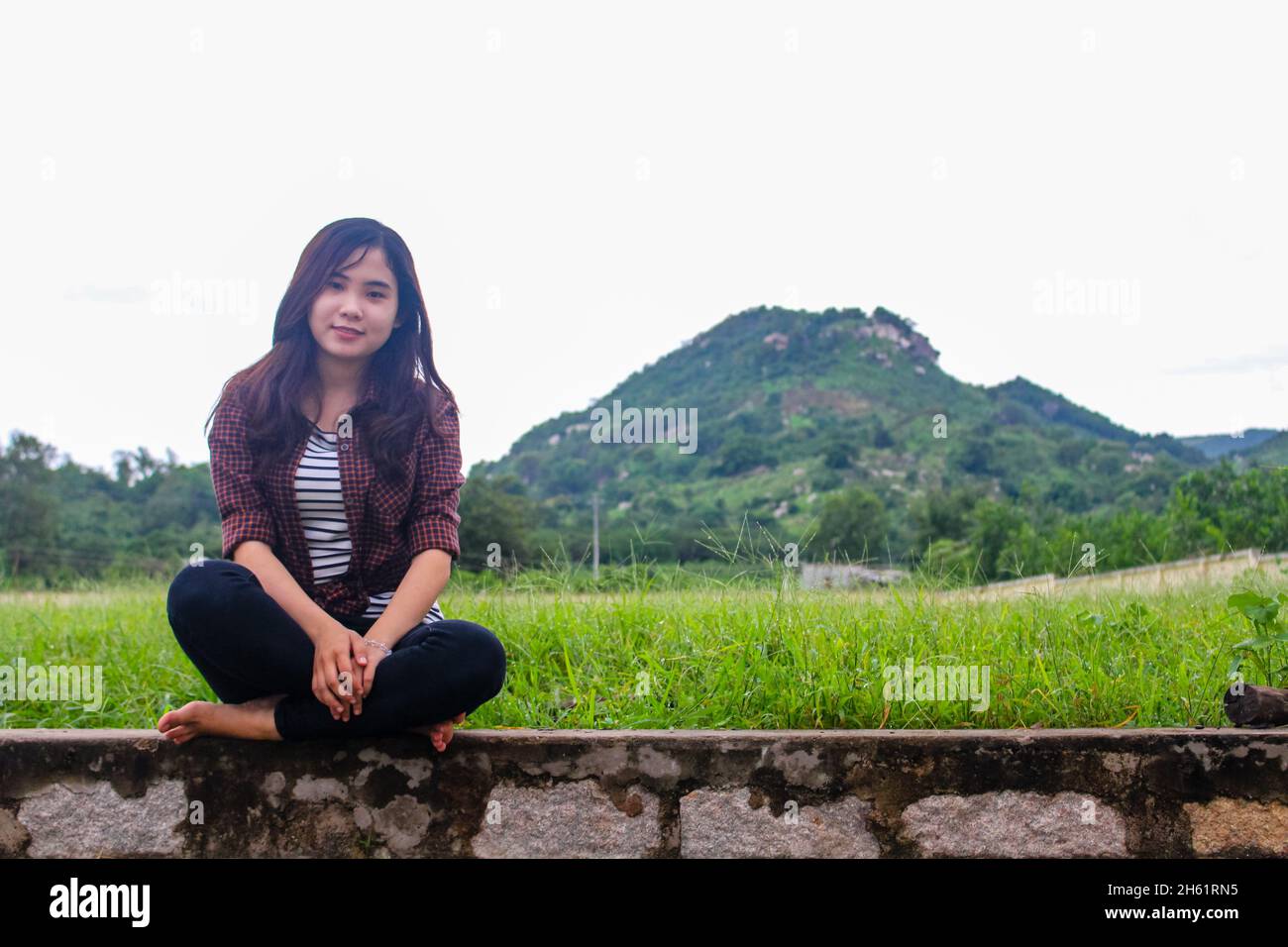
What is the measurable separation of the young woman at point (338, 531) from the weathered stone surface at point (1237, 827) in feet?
5.43

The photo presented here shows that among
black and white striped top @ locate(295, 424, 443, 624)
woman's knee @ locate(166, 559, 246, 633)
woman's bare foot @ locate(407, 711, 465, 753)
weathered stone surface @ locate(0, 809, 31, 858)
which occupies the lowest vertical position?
weathered stone surface @ locate(0, 809, 31, 858)

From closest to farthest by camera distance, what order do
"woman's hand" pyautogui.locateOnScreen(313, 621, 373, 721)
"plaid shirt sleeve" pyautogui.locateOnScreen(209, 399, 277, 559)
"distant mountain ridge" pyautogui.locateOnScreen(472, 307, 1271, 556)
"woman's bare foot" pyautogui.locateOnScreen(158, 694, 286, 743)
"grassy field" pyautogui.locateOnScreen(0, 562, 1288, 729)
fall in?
"woman's hand" pyautogui.locateOnScreen(313, 621, 373, 721) → "woman's bare foot" pyautogui.locateOnScreen(158, 694, 286, 743) → "plaid shirt sleeve" pyautogui.locateOnScreen(209, 399, 277, 559) → "grassy field" pyautogui.locateOnScreen(0, 562, 1288, 729) → "distant mountain ridge" pyautogui.locateOnScreen(472, 307, 1271, 556)

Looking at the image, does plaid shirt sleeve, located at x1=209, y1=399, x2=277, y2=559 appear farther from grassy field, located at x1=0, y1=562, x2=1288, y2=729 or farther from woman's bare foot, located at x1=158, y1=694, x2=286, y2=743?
grassy field, located at x1=0, y1=562, x2=1288, y2=729

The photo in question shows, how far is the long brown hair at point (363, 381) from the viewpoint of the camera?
2.61 metres

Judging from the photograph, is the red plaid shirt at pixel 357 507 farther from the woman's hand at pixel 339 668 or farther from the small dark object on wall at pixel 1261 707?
the small dark object on wall at pixel 1261 707

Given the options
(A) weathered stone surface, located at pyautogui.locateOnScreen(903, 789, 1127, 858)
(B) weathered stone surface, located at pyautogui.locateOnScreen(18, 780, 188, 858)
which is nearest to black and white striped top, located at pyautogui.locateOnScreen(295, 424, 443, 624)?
(B) weathered stone surface, located at pyautogui.locateOnScreen(18, 780, 188, 858)

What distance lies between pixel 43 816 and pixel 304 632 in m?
0.85

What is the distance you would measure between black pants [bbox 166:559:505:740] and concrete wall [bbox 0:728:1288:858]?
13 cm

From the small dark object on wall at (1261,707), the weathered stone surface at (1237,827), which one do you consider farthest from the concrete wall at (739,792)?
the small dark object on wall at (1261,707)

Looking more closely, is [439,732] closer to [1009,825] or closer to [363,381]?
[363,381]

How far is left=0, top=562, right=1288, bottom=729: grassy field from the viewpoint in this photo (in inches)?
110

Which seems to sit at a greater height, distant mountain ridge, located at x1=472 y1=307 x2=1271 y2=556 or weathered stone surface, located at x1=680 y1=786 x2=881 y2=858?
distant mountain ridge, located at x1=472 y1=307 x2=1271 y2=556

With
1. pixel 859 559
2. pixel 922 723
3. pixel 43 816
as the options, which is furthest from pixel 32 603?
pixel 922 723

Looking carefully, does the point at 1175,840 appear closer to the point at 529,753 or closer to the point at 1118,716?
the point at 1118,716
